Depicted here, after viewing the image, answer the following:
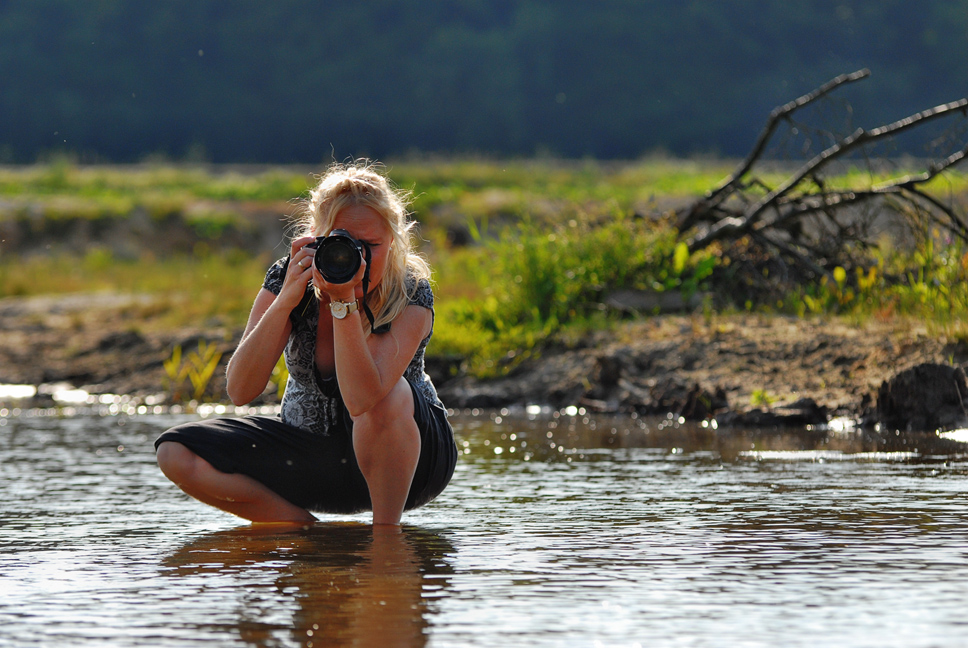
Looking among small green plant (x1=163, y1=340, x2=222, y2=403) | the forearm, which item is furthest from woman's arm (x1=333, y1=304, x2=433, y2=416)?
small green plant (x1=163, y1=340, x2=222, y2=403)

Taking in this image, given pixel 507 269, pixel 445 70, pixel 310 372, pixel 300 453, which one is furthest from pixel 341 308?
pixel 445 70

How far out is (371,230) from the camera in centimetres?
360

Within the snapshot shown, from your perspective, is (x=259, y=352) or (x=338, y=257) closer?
(x=338, y=257)

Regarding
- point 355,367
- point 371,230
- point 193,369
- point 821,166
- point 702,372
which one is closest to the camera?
point 355,367

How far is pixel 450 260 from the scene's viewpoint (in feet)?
39.7

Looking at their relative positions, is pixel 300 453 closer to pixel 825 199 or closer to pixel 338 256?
pixel 338 256

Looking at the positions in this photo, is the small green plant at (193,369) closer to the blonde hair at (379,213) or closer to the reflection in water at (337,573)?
the reflection in water at (337,573)

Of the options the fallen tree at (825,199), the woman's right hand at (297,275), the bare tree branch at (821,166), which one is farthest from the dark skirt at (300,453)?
the bare tree branch at (821,166)

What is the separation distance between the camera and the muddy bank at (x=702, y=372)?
652 cm

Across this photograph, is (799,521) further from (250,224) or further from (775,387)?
(250,224)

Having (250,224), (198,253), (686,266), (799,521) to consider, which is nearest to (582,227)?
(686,266)

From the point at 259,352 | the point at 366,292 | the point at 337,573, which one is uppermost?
the point at 366,292

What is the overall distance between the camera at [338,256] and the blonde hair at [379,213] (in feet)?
0.63

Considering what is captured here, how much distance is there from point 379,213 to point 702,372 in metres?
4.18
